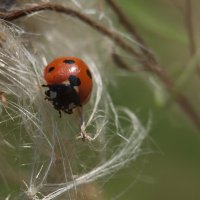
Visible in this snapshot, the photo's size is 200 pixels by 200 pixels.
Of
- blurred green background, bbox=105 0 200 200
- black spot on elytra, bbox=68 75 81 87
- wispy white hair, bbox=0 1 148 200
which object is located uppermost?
black spot on elytra, bbox=68 75 81 87

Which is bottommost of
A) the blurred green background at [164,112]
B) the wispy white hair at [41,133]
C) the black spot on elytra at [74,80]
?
the blurred green background at [164,112]

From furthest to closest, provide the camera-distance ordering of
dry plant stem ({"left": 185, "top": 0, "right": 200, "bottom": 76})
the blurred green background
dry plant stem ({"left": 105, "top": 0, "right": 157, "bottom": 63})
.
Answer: the blurred green background
dry plant stem ({"left": 185, "top": 0, "right": 200, "bottom": 76})
dry plant stem ({"left": 105, "top": 0, "right": 157, "bottom": 63})

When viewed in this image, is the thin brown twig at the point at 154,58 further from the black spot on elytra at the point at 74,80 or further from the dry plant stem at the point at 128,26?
the black spot on elytra at the point at 74,80

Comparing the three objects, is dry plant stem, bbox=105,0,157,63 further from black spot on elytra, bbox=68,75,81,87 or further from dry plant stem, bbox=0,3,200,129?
black spot on elytra, bbox=68,75,81,87

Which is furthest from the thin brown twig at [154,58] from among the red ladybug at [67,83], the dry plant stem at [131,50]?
the red ladybug at [67,83]

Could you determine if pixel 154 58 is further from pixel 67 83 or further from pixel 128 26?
pixel 67 83

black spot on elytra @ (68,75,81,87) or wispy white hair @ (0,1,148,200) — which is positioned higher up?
black spot on elytra @ (68,75,81,87)

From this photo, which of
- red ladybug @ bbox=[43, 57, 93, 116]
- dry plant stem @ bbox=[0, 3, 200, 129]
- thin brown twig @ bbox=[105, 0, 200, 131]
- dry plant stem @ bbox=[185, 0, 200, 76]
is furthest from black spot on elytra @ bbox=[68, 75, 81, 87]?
dry plant stem @ bbox=[185, 0, 200, 76]
